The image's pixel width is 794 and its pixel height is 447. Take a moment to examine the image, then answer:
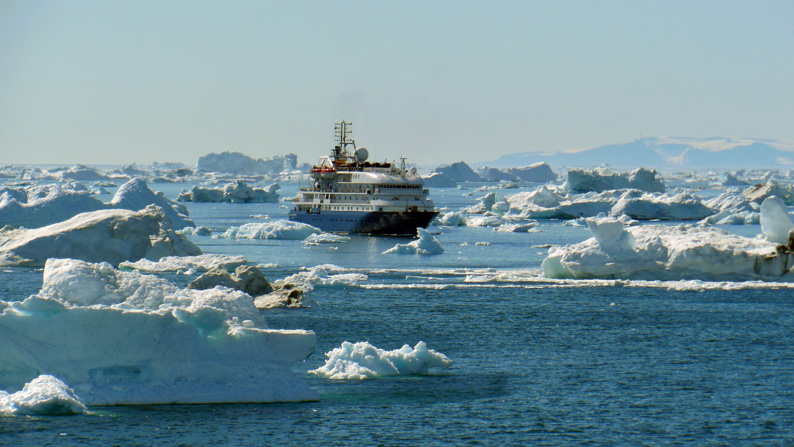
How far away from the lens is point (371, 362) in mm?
18922

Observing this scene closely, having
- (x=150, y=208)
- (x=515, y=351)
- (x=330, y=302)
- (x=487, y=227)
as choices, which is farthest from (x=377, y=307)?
(x=487, y=227)

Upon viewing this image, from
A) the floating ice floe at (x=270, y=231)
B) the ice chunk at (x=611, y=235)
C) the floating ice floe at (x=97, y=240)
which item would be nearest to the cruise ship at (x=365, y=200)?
the floating ice floe at (x=270, y=231)

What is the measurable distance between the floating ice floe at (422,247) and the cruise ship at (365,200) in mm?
13088

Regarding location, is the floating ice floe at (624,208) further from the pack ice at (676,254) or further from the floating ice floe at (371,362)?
the floating ice floe at (371,362)

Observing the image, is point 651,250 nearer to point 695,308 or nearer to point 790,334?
point 695,308

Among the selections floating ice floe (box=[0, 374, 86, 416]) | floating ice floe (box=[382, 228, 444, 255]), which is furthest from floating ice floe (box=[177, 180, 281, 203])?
floating ice floe (box=[0, 374, 86, 416])

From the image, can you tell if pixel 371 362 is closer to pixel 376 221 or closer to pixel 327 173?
pixel 376 221

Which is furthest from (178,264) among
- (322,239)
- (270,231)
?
(270,231)

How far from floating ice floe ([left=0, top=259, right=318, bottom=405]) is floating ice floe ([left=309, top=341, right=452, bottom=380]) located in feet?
6.82

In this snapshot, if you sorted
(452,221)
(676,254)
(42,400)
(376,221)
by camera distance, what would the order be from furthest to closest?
1. (452,221)
2. (376,221)
3. (676,254)
4. (42,400)

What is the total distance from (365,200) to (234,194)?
4874 centimetres

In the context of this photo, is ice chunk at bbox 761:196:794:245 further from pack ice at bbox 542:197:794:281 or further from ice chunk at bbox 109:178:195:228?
ice chunk at bbox 109:178:195:228

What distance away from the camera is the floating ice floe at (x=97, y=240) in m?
36.8

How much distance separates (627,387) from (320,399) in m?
5.82
